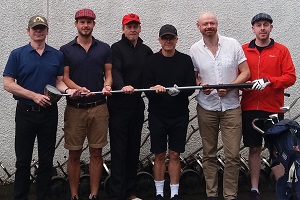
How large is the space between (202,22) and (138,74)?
0.89 m

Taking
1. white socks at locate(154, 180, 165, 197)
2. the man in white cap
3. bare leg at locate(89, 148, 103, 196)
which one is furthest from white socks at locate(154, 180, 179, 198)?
bare leg at locate(89, 148, 103, 196)

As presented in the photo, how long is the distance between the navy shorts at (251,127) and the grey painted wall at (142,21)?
4.46 ft

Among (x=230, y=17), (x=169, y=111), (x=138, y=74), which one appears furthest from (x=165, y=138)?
(x=230, y=17)

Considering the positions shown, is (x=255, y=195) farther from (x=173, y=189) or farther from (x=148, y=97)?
(x=148, y=97)

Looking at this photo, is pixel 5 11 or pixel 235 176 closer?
pixel 235 176

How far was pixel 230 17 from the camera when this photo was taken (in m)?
6.77

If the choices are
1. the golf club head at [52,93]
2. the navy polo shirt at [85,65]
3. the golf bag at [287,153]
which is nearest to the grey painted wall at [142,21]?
the navy polo shirt at [85,65]

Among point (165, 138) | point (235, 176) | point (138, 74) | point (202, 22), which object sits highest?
point (202, 22)

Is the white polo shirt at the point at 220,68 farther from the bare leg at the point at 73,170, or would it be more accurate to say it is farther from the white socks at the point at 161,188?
the bare leg at the point at 73,170

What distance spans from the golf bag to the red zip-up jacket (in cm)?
64

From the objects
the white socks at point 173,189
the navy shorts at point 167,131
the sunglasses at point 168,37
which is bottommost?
the white socks at point 173,189

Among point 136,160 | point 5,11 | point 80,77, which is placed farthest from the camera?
point 5,11

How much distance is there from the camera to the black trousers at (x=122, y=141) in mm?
5438

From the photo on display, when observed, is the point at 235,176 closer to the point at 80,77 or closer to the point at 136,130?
the point at 136,130
